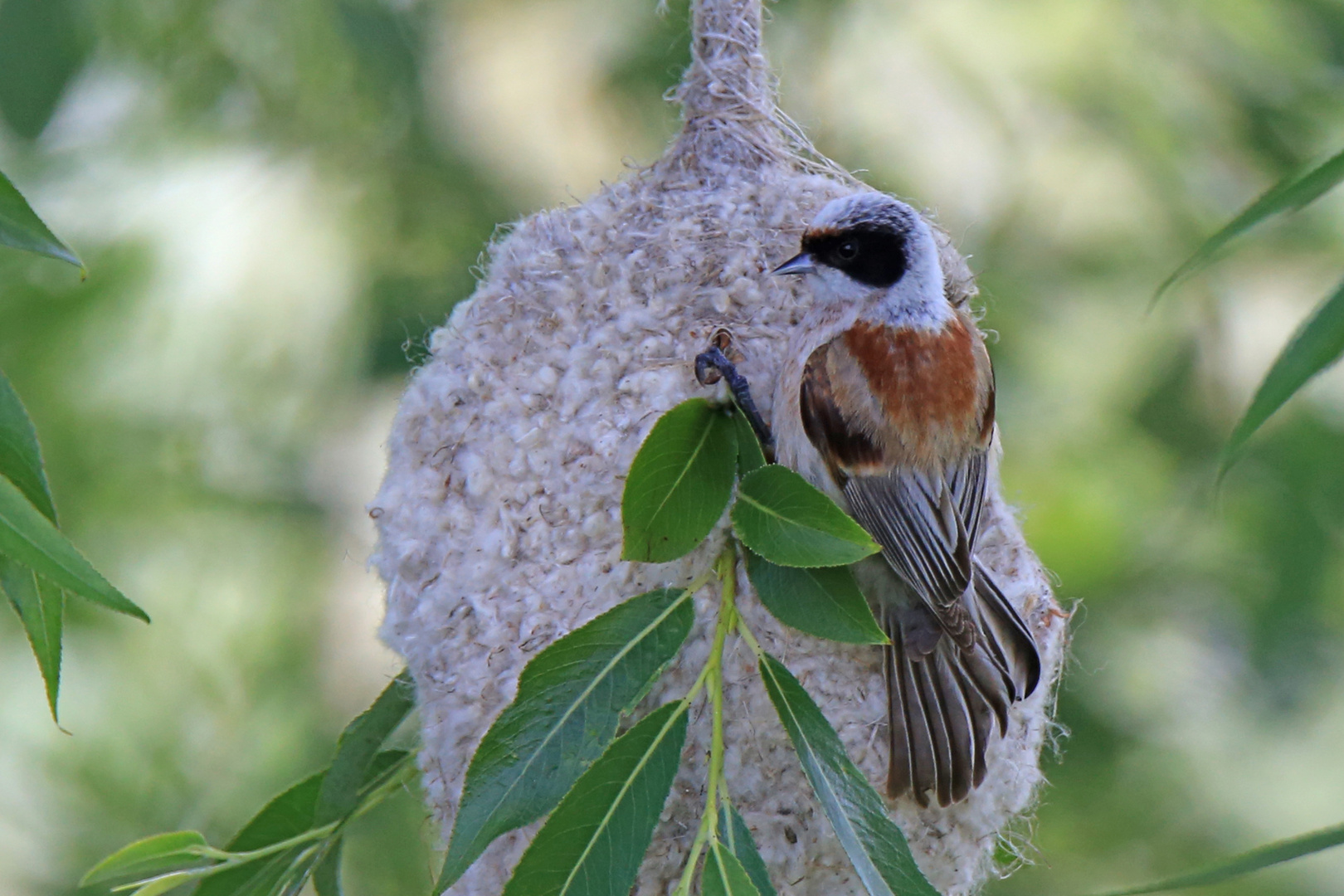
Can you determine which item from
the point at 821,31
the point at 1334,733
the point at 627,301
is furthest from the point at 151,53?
the point at 1334,733

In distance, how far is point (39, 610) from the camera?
1147mm

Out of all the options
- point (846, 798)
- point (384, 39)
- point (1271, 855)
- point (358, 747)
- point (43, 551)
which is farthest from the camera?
point (384, 39)

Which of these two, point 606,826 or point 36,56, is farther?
point 36,56

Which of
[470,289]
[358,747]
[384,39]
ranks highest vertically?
[384,39]

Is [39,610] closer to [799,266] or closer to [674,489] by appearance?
[674,489]

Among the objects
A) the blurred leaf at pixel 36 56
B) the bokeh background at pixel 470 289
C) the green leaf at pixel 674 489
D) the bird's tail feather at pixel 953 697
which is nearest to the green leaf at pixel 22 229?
the green leaf at pixel 674 489

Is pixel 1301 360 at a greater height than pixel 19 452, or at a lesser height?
lesser

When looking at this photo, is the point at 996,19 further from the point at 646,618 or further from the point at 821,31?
the point at 646,618

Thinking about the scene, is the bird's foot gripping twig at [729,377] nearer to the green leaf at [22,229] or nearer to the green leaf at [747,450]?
the green leaf at [747,450]

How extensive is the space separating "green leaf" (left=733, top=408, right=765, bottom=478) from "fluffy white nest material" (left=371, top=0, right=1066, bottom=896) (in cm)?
8

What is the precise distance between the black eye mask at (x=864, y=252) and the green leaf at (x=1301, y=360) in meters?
0.54

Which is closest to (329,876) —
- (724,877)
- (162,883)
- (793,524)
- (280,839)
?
(280,839)

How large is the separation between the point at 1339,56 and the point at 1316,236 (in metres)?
0.40

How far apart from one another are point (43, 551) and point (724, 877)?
592 millimetres
